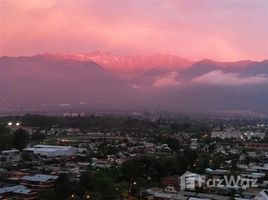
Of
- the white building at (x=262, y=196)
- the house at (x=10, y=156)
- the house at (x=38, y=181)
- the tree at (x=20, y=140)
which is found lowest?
the white building at (x=262, y=196)

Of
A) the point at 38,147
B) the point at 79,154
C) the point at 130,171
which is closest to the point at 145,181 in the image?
the point at 130,171

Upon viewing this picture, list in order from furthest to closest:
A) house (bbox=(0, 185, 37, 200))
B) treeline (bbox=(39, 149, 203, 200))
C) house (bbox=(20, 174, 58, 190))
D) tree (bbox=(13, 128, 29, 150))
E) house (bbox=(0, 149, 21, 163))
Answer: tree (bbox=(13, 128, 29, 150))
house (bbox=(0, 149, 21, 163))
house (bbox=(20, 174, 58, 190))
house (bbox=(0, 185, 37, 200))
treeline (bbox=(39, 149, 203, 200))

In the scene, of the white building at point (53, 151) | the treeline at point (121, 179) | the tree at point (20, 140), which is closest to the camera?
the treeline at point (121, 179)

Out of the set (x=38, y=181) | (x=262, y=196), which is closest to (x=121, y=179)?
(x=38, y=181)

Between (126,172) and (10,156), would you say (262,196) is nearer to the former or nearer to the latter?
(126,172)

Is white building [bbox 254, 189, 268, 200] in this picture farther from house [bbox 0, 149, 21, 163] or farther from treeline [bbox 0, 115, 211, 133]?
treeline [bbox 0, 115, 211, 133]

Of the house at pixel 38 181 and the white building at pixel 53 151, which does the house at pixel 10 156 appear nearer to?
the white building at pixel 53 151

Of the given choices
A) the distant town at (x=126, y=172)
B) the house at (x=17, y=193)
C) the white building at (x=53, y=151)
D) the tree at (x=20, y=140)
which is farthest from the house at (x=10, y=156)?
the house at (x=17, y=193)

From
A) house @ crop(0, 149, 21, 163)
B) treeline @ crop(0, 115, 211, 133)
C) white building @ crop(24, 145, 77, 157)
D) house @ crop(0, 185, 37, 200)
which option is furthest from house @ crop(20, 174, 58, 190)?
treeline @ crop(0, 115, 211, 133)

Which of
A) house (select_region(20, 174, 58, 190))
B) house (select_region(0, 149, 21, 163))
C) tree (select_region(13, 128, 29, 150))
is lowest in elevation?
house (select_region(20, 174, 58, 190))

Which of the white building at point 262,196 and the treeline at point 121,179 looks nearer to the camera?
the treeline at point 121,179

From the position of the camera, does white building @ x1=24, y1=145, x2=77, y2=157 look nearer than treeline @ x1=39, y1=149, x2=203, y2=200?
No

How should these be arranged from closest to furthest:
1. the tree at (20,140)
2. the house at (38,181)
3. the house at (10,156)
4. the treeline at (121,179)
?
the treeline at (121,179) < the house at (38,181) < the house at (10,156) < the tree at (20,140)

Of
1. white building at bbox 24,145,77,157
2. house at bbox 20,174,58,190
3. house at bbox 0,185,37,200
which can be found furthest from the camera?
white building at bbox 24,145,77,157
